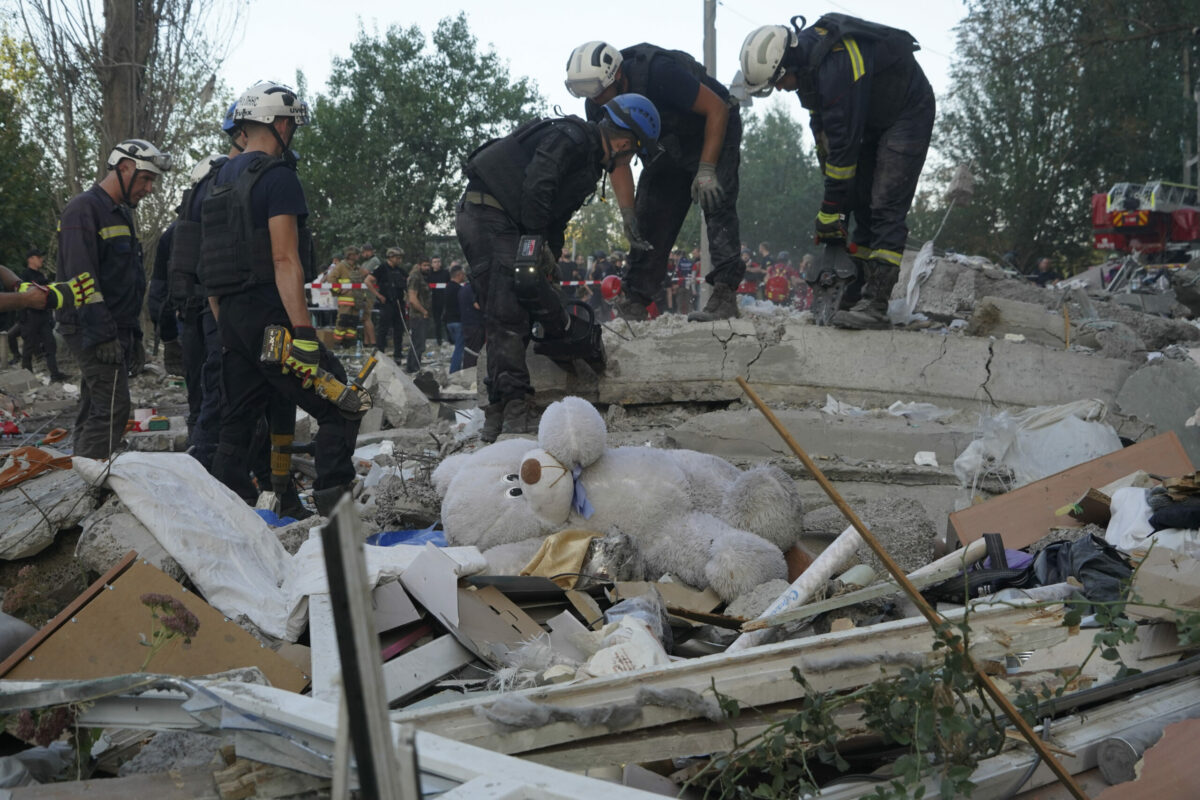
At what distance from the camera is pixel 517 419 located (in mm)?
5867

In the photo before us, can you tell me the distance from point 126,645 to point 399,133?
3166 cm

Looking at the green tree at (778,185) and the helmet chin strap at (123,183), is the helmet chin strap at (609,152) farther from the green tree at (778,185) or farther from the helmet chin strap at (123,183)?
the green tree at (778,185)

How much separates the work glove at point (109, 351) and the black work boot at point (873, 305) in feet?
13.6

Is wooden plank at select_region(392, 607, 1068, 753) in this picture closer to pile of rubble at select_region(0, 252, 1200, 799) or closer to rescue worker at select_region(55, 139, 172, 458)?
pile of rubble at select_region(0, 252, 1200, 799)

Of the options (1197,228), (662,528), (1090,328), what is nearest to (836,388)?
(1090,328)

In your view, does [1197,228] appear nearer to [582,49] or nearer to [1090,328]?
[1090,328]

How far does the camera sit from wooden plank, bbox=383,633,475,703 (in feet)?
8.75

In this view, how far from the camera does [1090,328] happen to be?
7.30 metres

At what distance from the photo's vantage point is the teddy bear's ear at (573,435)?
3803 millimetres

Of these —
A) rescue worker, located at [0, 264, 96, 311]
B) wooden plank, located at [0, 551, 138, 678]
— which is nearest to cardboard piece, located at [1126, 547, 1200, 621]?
wooden plank, located at [0, 551, 138, 678]

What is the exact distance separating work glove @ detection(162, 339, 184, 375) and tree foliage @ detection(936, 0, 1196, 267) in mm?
23061

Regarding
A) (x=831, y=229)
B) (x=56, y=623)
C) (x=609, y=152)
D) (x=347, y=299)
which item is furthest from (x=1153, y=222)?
(x=56, y=623)

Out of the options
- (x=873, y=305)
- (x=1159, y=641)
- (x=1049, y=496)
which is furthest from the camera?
(x=873, y=305)

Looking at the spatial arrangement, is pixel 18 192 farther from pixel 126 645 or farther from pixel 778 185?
pixel 778 185
